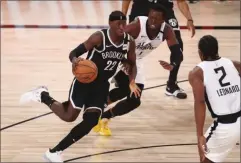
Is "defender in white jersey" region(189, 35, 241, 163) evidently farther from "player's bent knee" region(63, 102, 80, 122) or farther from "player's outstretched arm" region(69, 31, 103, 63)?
"player's bent knee" region(63, 102, 80, 122)

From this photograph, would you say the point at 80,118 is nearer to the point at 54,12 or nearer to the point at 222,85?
the point at 222,85

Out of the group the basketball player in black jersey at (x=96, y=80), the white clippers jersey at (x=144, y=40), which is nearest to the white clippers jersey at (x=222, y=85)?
the basketball player in black jersey at (x=96, y=80)

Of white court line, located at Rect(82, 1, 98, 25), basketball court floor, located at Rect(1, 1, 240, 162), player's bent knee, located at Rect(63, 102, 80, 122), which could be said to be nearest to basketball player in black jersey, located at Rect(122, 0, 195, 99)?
basketball court floor, located at Rect(1, 1, 240, 162)

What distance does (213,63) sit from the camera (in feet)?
13.3

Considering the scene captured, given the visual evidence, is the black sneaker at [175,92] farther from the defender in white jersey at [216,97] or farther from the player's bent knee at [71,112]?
the defender in white jersey at [216,97]

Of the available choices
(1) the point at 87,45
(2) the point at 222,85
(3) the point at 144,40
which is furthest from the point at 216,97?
(3) the point at 144,40

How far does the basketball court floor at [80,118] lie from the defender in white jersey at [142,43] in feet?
1.22

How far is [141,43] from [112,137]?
119cm

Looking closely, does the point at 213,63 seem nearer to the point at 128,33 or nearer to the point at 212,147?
the point at 212,147

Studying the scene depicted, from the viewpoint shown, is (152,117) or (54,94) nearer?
(152,117)

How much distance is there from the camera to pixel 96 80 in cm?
526

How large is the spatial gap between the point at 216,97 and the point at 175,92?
3411 millimetres

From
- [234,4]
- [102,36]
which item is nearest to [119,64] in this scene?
[102,36]

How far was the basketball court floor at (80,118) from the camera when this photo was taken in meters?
5.82
